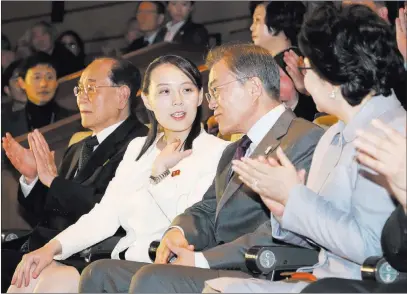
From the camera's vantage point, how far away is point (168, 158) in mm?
4215

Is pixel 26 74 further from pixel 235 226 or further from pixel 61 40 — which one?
pixel 235 226

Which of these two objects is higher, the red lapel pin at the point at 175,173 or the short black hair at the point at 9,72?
the short black hair at the point at 9,72

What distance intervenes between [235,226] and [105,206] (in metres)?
0.91

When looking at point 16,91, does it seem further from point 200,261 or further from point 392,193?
point 392,193

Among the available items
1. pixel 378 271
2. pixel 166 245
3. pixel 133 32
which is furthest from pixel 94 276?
pixel 133 32

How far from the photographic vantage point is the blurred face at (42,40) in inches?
360

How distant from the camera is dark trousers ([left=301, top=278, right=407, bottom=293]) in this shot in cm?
269

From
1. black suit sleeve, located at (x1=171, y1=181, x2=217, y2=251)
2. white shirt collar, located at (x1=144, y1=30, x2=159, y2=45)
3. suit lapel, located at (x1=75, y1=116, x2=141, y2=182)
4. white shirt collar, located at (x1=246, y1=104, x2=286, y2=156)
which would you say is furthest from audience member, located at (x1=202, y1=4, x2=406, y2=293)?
white shirt collar, located at (x1=144, y1=30, x2=159, y2=45)

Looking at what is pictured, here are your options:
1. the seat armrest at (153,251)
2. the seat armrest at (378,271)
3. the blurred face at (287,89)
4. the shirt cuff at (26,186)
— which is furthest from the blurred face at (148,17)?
the seat armrest at (378,271)

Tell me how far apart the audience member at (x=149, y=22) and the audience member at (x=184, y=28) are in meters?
0.16

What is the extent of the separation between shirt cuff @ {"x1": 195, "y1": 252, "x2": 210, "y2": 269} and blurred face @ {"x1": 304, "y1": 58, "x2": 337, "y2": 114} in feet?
2.61

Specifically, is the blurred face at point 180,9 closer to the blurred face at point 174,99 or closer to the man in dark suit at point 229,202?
the blurred face at point 174,99

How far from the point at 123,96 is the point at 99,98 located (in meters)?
0.13

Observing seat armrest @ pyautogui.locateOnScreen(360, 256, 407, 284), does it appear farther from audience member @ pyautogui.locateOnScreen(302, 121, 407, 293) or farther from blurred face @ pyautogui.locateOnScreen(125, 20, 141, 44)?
blurred face @ pyautogui.locateOnScreen(125, 20, 141, 44)
